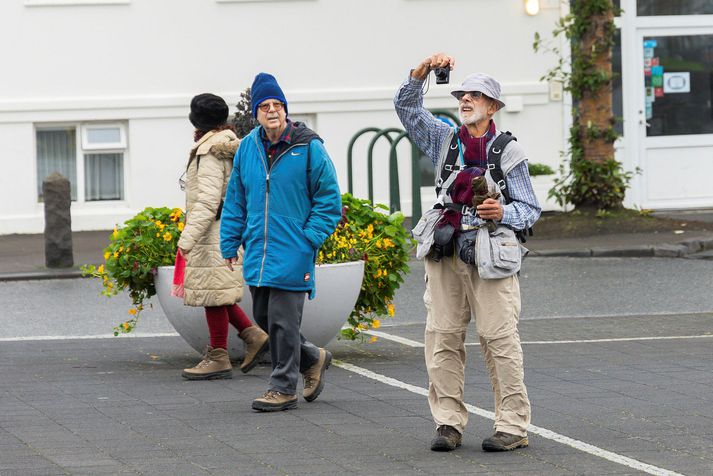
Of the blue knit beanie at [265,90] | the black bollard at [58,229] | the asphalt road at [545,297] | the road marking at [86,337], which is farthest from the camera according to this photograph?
the black bollard at [58,229]

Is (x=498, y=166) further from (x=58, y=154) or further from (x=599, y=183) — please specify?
(x=58, y=154)

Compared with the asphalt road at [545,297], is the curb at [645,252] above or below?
above

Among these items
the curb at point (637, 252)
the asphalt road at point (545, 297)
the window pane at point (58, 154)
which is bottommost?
the asphalt road at point (545, 297)

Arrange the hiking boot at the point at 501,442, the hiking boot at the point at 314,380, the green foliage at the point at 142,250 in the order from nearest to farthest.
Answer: the hiking boot at the point at 501,442, the hiking boot at the point at 314,380, the green foliage at the point at 142,250

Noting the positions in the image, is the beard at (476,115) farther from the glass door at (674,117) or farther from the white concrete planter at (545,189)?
the glass door at (674,117)

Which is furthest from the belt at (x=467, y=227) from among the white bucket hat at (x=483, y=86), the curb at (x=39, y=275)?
the curb at (x=39, y=275)

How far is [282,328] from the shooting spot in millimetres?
7598

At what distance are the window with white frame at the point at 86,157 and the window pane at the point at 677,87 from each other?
23.3 ft

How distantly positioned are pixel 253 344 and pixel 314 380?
97 centimetres

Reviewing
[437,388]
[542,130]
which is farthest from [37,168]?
[437,388]

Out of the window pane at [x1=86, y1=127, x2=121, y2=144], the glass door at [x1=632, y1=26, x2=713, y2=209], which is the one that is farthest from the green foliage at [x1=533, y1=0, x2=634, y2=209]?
the window pane at [x1=86, y1=127, x2=121, y2=144]

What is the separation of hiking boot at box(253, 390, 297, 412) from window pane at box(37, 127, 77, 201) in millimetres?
11784

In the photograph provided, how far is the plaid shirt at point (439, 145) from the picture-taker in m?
6.58

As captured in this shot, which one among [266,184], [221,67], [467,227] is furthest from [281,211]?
[221,67]
